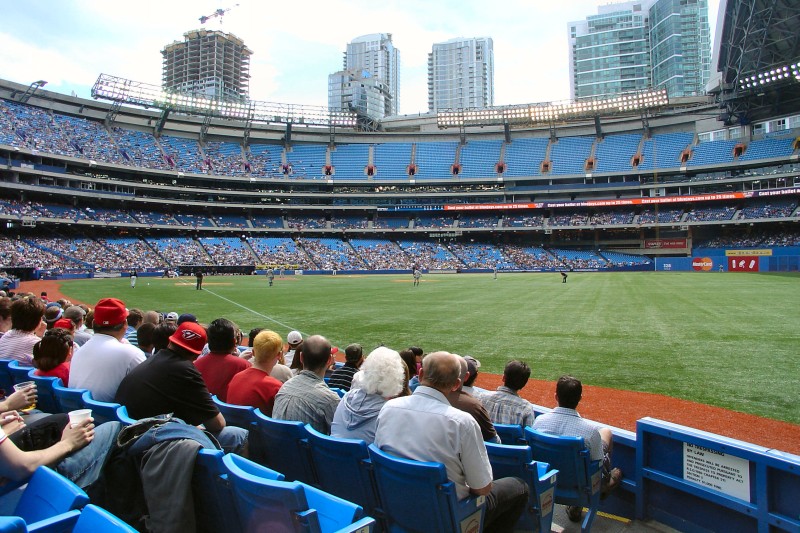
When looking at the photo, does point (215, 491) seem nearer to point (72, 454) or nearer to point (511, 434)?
point (72, 454)

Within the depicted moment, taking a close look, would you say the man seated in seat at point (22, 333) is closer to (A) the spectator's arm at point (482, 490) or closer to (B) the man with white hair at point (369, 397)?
(B) the man with white hair at point (369, 397)

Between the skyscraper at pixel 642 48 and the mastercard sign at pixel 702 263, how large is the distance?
289ft

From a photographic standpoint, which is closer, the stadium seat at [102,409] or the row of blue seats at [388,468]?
the row of blue seats at [388,468]

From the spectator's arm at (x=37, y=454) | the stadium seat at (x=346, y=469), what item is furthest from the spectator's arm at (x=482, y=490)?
the spectator's arm at (x=37, y=454)

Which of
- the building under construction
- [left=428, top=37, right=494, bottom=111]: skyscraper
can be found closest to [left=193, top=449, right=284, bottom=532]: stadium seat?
the building under construction

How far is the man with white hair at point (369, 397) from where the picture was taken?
4.02 metres

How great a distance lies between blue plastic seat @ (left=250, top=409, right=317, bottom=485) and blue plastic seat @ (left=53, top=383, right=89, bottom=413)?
5.37 feet

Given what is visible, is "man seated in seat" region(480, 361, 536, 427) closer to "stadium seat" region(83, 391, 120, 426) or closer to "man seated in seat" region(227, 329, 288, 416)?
"man seated in seat" region(227, 329, 288, 416)

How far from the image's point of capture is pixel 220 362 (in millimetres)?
5812

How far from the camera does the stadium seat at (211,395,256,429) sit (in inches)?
173

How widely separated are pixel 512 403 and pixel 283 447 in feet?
7.65

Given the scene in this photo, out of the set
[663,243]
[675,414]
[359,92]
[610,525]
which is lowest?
[610,525]

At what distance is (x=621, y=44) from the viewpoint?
14000 cm

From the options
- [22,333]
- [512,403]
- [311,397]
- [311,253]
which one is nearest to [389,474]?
[311,397]
